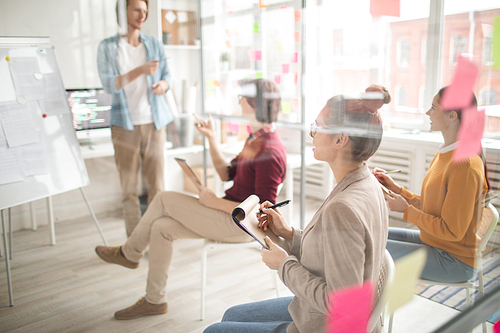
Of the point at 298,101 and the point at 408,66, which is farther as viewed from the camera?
the point at 298,101

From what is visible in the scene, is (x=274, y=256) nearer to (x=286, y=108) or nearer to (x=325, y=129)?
(x=325, y=129)

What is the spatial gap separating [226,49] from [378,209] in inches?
70.8

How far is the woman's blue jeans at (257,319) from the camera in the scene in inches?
39.5

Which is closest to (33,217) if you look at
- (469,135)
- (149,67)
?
(149,67)

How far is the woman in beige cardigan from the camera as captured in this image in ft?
2.72

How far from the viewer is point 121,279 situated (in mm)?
2061

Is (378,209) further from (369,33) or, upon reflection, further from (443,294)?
(369,33)

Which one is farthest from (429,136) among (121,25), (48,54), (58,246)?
(58,246)

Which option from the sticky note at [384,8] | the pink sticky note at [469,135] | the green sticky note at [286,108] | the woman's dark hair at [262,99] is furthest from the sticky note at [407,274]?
the green sticky note at [286,108]

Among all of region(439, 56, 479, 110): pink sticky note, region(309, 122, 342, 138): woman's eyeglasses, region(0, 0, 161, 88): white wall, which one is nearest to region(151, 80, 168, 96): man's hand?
region(0, 0, 161, 88): white wall

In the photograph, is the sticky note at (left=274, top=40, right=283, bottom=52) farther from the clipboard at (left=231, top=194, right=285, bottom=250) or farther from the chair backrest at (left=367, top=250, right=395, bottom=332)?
the chair backrest at (left=367, top=250, right=395, bottom=332)

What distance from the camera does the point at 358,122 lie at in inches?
38.4

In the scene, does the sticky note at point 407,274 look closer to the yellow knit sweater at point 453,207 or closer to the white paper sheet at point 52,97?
the yellow knit sweater at point 453,207

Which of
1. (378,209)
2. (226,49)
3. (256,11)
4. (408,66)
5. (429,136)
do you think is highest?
(256,11)
